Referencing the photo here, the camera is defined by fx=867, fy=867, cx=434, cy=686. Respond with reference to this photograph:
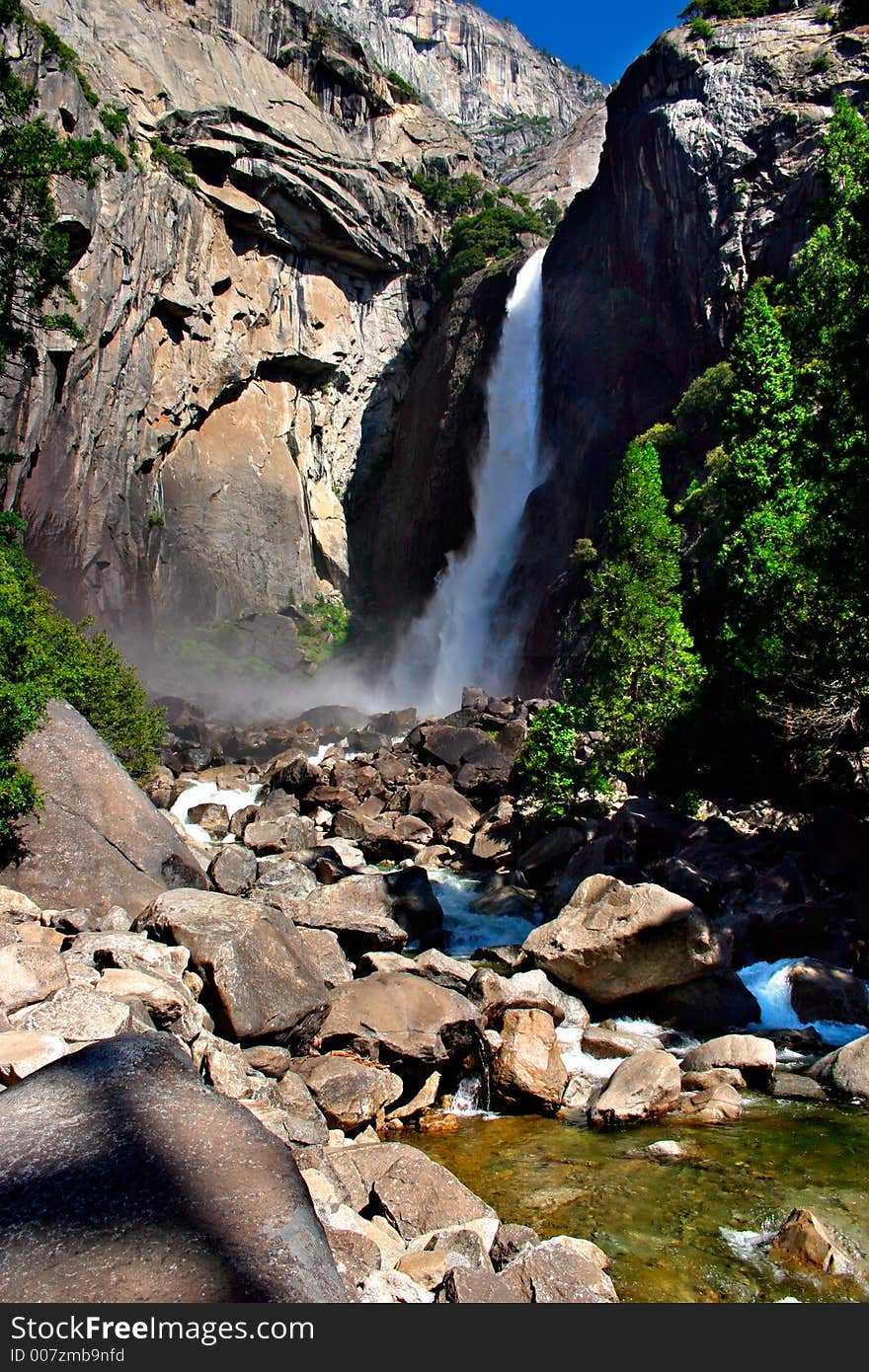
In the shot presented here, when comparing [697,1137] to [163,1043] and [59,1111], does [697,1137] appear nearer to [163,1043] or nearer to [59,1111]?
[163,1043]

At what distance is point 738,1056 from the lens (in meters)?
8.39

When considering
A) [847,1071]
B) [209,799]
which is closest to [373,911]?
[847,1071]

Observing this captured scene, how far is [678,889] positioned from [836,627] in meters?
6.19

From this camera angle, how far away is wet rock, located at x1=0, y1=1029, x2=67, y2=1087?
503cm

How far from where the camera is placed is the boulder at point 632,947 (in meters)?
9.80

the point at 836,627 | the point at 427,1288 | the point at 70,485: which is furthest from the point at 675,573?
the point at 70,485

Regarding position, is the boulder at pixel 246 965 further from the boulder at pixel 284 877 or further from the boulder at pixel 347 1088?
the boulder at pixel 284 877

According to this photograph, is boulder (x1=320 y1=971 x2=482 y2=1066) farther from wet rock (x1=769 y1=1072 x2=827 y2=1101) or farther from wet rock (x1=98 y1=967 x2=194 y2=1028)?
wet rock (x1=769 y1=1072 x2=827 y2=1101)

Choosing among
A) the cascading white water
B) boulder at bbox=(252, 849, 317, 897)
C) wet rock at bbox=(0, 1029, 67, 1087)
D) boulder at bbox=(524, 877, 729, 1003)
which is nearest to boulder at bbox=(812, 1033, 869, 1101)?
boulder at bbox=(524, 877, 729, 1003)

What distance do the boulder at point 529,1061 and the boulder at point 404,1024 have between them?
37 centimetres

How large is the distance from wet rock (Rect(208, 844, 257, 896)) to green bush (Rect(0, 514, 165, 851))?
11.2 ft

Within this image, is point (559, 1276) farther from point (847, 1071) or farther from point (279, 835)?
point (279, 835)

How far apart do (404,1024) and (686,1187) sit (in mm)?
3145

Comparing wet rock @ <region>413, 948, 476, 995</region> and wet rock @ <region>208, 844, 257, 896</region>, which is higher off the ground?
wet rock @ <region>413, 948, 476, 995</region>
